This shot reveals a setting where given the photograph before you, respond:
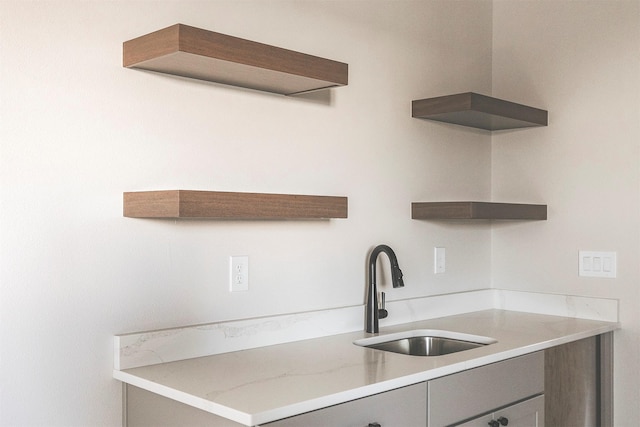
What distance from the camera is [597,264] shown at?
9.18 ft

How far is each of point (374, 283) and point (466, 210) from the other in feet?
1.52

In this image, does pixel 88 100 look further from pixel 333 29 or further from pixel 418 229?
pixel 418 229

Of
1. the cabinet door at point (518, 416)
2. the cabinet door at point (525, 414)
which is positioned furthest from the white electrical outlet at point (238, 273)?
the cabinet door at point (525, 414)

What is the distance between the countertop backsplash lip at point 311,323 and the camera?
1.90m

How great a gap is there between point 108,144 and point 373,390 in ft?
3.05

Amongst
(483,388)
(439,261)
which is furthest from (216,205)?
(439,261)

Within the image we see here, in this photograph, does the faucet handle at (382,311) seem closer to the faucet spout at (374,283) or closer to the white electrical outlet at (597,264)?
the faucet spout at (374,283)

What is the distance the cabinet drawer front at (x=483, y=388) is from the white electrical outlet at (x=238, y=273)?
2.12 feet

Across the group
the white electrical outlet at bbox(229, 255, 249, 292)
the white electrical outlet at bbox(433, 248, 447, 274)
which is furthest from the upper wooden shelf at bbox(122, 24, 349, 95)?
the white electrical outlet at bbox(433, 248, 447, 274)

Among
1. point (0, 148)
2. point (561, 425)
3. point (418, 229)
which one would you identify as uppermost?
point (0, 148)

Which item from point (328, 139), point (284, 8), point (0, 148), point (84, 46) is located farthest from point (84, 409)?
point (284, 8)

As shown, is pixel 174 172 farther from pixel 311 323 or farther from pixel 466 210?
pixel 466 210

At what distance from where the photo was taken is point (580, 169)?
2.86m

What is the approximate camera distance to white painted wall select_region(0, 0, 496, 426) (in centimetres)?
169
